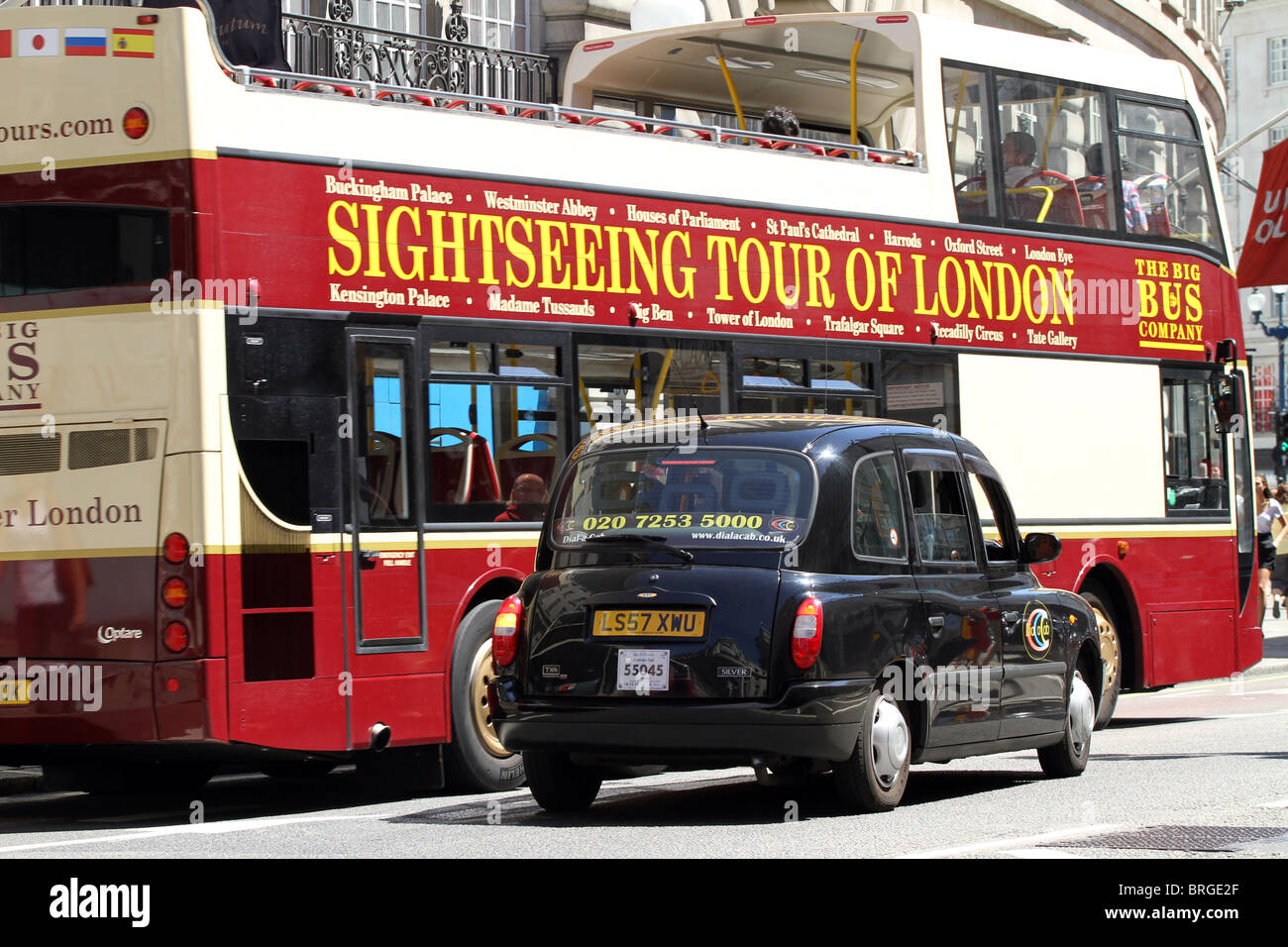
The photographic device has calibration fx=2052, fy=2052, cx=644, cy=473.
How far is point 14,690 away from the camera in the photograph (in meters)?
10.2

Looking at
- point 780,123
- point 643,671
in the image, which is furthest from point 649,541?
point 780,123

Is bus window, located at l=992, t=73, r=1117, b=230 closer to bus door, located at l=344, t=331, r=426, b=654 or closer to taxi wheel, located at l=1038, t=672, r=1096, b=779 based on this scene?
taxi wheel, located at l=1038, t=672, r=1096, b=779

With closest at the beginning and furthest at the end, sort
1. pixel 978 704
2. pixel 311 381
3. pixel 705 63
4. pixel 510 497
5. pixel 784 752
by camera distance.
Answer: pixel 784 752 → pixel 978 704 → pixel 311 381 → pixel 510 497 → pixel 705 63

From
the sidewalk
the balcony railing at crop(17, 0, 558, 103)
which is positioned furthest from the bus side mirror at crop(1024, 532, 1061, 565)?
the balcony railing at crop(17, 0, 558, 103)

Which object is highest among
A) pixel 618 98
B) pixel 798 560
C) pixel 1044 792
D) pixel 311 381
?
pixel 618 98

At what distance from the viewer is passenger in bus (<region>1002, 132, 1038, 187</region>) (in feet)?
47.6

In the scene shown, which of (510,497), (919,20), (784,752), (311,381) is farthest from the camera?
(919,20)

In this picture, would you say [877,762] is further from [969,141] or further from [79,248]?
[969,141]

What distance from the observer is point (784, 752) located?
28.3 feet

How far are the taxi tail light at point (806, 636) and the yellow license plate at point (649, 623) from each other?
398 millimetres

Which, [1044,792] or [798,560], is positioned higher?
[798,560]

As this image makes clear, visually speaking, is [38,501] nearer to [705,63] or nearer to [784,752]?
[784,752]

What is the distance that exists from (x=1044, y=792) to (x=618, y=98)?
8.08 metres

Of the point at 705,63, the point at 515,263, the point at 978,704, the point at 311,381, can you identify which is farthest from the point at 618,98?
the point at 978,704
